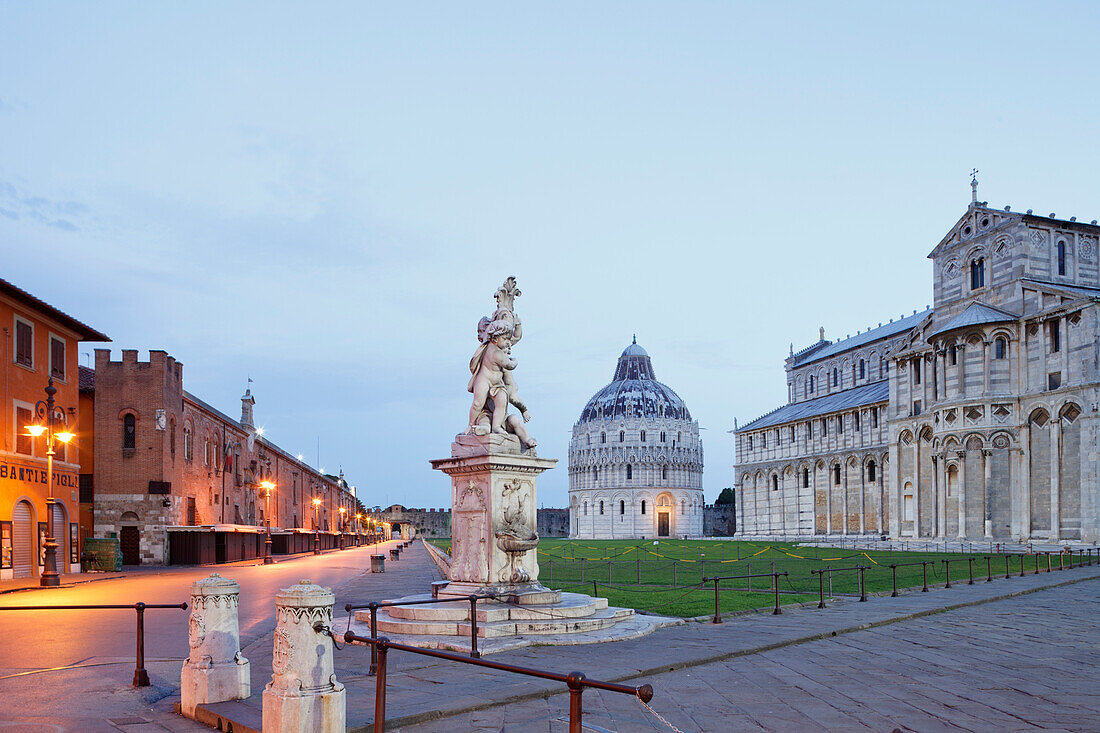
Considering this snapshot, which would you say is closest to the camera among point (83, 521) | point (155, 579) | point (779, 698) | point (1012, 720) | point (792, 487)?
point (1012, 720)

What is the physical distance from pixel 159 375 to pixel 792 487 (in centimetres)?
5841

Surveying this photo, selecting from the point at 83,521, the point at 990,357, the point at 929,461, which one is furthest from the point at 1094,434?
the point at 83,521

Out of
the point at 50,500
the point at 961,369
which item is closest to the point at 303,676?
the point at 50,500

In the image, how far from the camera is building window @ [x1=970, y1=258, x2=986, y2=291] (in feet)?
167

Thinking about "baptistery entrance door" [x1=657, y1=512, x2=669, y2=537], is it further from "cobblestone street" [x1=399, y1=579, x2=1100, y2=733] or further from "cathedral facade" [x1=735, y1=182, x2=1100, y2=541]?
"cobblestone street" [x1=399, y1=579, x2=1100, y2=733]

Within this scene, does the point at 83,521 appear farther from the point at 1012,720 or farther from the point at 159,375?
the point at 1012,720

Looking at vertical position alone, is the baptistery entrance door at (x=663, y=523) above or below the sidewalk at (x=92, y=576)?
below

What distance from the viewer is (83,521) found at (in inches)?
1505

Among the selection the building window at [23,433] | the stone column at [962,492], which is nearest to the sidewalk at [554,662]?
the building window at [23,433]

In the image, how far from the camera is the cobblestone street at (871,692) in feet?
23.9

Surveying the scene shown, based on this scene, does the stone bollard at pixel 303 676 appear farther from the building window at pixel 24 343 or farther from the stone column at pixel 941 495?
the stone column at pixel 941 495

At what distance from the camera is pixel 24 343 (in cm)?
3027

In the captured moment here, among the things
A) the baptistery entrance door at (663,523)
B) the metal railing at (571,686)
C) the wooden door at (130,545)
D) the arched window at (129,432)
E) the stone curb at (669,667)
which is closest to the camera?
the metal railing at (571,686)

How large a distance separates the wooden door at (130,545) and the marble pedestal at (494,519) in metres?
30.4
